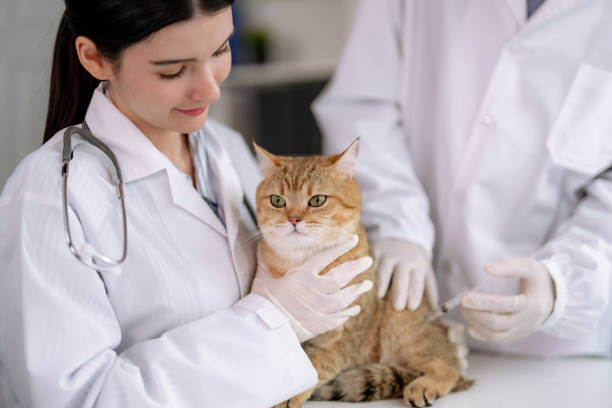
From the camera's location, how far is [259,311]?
106 cm

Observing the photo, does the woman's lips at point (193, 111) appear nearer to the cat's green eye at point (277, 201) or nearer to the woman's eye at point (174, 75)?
the woman's eye at point (174, 75)

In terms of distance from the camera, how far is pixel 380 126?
5.47ft

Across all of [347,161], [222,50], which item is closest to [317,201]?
[347,161]

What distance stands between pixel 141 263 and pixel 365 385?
1.93 feet

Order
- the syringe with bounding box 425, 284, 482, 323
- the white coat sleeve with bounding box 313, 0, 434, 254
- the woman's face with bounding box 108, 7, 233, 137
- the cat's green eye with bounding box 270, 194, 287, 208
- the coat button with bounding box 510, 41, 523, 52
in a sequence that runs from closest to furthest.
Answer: the woman's face with bounding box 108, 7, 233, 137, the cat's green eye with bounding box 270, 194, 287, 208, the syringe with bounding box 425, 284, 482, 323, the coat button with bounding box 510, 41, 523, 52, the white coat sleeve with bounding box 313, 0, 434, 254

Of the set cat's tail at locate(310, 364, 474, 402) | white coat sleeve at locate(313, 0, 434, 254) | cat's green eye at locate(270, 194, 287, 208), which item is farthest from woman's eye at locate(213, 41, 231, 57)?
cat's tail at locate(310, 364, 474, 402)

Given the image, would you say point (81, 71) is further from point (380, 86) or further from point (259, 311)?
point (380, 86)

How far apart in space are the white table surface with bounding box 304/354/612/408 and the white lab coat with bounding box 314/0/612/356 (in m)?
0.06

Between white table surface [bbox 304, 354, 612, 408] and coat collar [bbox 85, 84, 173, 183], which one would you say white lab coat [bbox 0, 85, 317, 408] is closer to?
coat collar [bbox 85, 84, 173, 183]

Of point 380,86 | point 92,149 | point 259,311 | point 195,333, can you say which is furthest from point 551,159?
point 92,149

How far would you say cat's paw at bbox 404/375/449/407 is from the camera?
113 cm

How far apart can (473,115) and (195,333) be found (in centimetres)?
109

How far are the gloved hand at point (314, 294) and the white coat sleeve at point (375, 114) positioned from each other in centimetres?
43

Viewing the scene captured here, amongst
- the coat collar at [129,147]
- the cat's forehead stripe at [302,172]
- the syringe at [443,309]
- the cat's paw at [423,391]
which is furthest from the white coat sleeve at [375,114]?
the coat collar at [129,147]
